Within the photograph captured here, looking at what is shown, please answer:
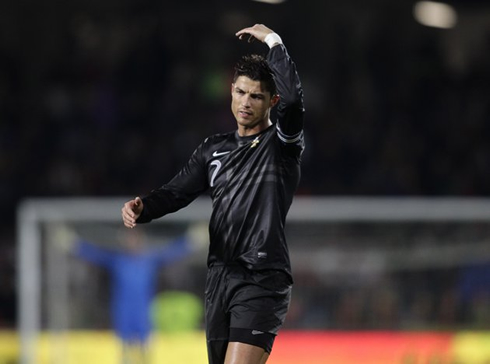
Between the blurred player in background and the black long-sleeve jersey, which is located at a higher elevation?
the black long-sleeve jersey

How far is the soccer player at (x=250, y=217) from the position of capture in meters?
5.39

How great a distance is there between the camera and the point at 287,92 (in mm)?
5188

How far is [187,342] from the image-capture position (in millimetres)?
10633

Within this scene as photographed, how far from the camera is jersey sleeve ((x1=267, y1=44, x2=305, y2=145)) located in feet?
17.0

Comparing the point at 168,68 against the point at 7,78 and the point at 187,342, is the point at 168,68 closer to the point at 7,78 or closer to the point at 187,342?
the point at 7,78

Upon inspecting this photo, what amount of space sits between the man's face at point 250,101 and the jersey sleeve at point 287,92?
0.57ft

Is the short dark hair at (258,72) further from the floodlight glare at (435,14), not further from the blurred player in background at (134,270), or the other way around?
the floodlight glare at (435,14)

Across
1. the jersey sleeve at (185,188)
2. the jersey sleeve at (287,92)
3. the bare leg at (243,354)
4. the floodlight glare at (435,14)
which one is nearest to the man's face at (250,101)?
the jersey sleeve at (287,92)

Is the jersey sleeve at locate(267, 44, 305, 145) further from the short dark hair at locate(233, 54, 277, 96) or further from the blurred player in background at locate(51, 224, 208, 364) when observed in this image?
the blurred player in background at locate(51, 224, 208, 364)

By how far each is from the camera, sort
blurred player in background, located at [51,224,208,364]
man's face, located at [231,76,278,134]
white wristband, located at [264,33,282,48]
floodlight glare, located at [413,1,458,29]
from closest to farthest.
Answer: white wristband, located at [264,33,282,48]
man's face, located at [231,76,278,134]
blurred player in background, located at [51,224,208,364]
floodlight glare, located at [413,1,458,29]

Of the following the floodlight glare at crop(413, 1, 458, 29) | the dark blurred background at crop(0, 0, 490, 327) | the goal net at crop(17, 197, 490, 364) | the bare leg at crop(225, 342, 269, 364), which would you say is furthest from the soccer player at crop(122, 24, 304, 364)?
the floodlight glare at crop(413, 1, 458, 29)

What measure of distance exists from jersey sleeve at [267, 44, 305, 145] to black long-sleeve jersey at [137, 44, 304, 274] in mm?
22

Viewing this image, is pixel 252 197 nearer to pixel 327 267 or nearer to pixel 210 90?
pixel 327 267

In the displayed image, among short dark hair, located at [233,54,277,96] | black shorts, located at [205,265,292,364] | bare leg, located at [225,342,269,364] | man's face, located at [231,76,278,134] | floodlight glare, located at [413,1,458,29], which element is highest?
floodlight glare, located at [413,1,458,29]
